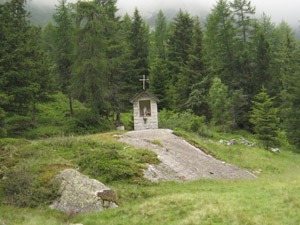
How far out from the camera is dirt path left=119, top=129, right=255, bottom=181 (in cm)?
1134

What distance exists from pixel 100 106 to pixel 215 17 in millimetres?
22871

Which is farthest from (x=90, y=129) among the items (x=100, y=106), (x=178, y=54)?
(x=178, y=54)

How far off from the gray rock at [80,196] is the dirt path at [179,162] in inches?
102

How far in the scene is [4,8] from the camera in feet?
65.8

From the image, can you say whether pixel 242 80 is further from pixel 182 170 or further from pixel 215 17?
pixel 182 170

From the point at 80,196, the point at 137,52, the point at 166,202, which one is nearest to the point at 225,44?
the point at 137,52

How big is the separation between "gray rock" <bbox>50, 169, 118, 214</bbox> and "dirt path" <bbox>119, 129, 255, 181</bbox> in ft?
8.53

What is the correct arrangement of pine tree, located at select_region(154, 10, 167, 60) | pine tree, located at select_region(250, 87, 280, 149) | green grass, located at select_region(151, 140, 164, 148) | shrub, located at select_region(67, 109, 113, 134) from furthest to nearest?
pine tree, located at select_region(154, 10, 167, 60) < pine tree, located at select_region(250, 87, 280, 149) < shrub, located at select_region(67, 109, 113, 134) < green grass, located at select_region(151, 140, 164, 148)

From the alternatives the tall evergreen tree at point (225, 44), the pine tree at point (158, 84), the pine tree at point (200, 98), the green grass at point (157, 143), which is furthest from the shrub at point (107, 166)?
the tall evergreen tree at point (225, 44)

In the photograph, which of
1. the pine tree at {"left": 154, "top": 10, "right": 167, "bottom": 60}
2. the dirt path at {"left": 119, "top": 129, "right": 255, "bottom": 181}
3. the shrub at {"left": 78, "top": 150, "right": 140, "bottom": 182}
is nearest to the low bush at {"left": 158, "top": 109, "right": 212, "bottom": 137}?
the dirt path at {"left": 119, "top": 129, "right": 255, "bottom": 181}

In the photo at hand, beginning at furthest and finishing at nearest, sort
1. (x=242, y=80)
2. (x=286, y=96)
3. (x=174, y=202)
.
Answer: (x=242, y=80) < (x=286, y=96) < (x=174, y=202)

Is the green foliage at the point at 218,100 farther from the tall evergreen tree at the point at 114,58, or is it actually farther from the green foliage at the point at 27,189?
the green foliage at the point at 27,189

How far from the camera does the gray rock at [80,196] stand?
25.0 ft

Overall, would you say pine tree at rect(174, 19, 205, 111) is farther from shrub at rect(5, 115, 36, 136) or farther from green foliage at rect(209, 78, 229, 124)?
shrub at rect(5, 115, 36, 136)
